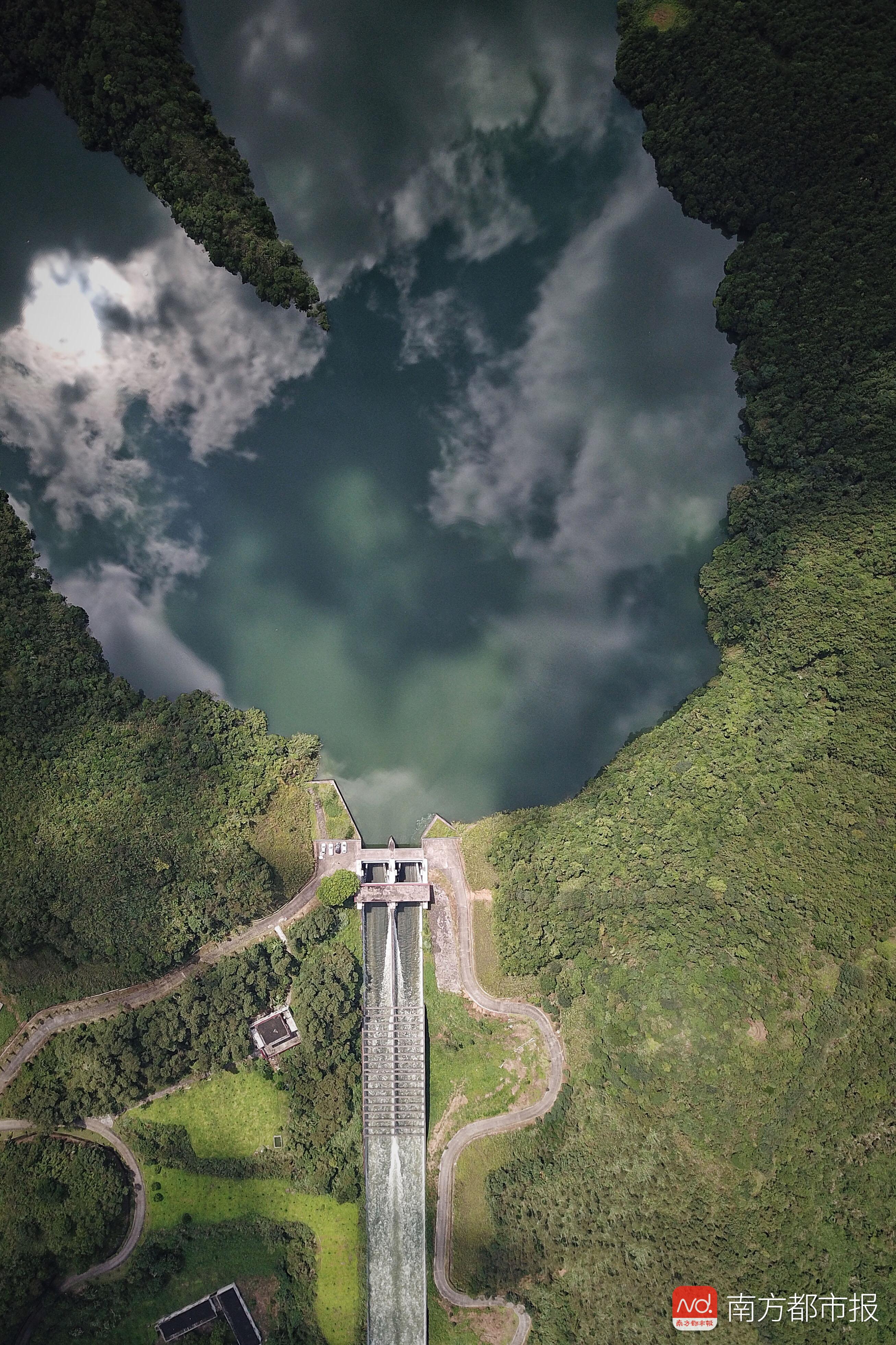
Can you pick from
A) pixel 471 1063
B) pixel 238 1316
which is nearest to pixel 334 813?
pixel 471 1063

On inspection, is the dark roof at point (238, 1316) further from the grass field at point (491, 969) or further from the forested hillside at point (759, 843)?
the grass field at point (491, 969)

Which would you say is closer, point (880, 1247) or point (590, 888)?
point (880, 1247)

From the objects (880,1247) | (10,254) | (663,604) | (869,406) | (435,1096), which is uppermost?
(10,254)

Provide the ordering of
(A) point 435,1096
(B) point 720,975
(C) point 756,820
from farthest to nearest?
(A) point 435,1096 < (C) point 756,820 < (B) point 720,975

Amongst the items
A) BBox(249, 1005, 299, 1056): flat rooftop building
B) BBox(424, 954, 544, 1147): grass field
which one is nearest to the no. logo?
BBox(424, 954, 544, 1147): grass field

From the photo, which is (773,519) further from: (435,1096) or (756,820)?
(435,1096)

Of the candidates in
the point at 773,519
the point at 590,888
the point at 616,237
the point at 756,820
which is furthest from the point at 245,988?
the point at 616,237

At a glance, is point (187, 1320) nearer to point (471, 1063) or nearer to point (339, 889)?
point (471, 1063)

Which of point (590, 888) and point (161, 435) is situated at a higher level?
point (161, 435)
